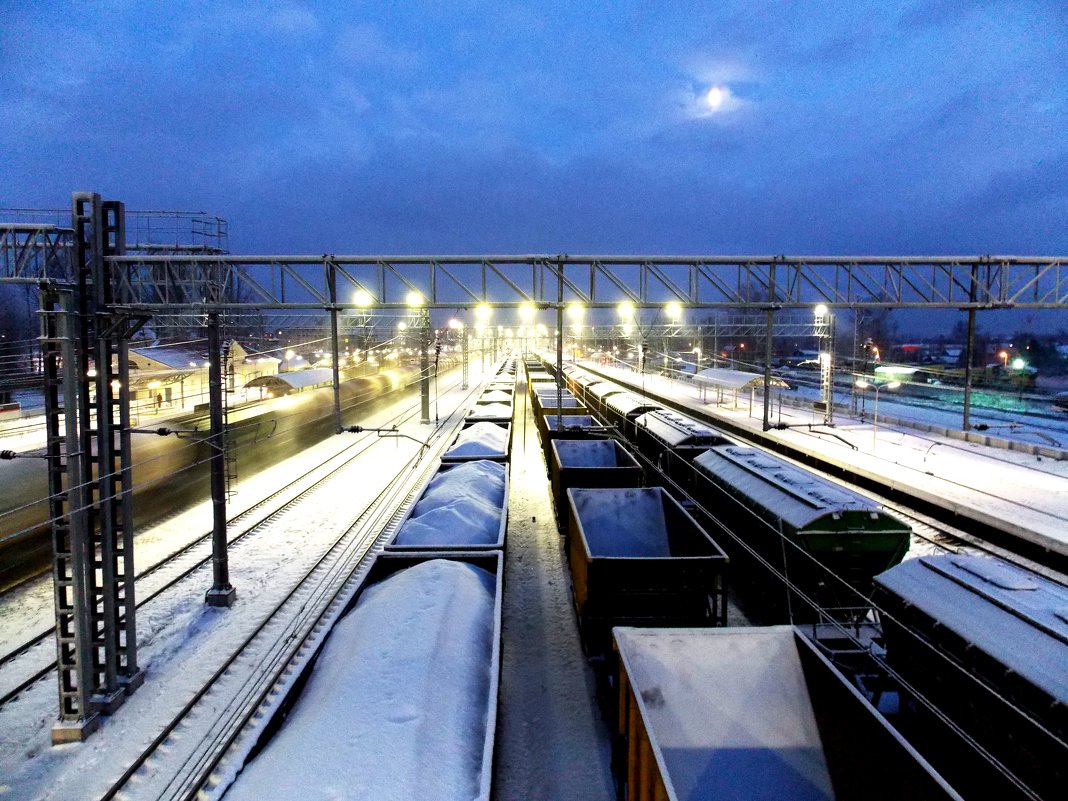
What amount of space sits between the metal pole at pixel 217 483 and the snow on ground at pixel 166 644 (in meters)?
0.30

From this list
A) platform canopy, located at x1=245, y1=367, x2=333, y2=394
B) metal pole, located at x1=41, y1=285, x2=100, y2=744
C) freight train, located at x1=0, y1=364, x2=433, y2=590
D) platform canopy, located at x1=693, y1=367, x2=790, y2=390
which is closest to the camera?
metal pole, located at x1=41, y1=285, x2=100, y2=744

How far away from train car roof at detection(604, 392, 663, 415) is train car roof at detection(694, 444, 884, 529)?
26.5 feet

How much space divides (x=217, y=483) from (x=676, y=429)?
39.7ft

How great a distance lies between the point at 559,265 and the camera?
57.5 ft

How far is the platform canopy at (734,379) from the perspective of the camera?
31.8 meters

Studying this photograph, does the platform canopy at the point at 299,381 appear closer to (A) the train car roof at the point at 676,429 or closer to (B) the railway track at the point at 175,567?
(B) the railway track at the point at 175,567

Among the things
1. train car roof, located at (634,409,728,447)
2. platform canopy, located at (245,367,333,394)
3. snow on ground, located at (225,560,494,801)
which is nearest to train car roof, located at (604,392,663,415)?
train car roof, located at (634,409,728,447)

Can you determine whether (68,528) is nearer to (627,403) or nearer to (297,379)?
(627,403)

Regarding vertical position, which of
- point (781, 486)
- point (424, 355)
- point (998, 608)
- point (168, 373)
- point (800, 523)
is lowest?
point (998, 608)

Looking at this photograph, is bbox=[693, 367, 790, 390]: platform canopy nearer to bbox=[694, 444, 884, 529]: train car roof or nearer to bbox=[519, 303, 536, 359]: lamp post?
bbox=[519, 303, 536, 359]: lamp post

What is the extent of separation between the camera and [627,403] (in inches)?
968

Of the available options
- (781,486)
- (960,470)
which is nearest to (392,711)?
(781,486)

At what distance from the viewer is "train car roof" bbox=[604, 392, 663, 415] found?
22.6 metres

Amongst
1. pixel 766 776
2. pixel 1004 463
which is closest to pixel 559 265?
pixel 766 776
